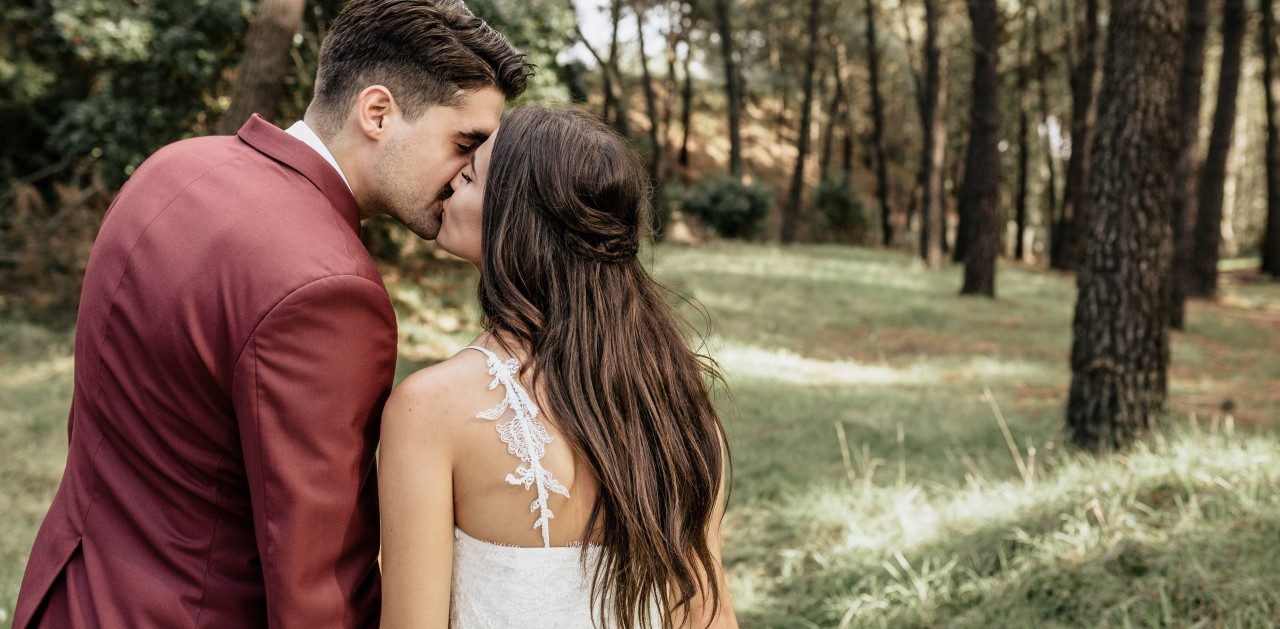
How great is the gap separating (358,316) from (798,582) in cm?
362

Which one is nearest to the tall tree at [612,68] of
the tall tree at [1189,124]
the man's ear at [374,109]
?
the tall tree at [1189,124]

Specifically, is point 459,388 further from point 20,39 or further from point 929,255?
point 929,255

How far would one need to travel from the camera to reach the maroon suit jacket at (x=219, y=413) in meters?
1.52

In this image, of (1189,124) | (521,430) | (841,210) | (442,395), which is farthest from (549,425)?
(841,210)

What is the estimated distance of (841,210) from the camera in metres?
29.8

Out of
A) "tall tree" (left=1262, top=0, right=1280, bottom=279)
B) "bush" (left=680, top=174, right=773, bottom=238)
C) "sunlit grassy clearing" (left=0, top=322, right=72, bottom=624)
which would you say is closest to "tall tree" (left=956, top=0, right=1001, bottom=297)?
"tall tree" (left=1262, top=0, right=1280, bottom=279)

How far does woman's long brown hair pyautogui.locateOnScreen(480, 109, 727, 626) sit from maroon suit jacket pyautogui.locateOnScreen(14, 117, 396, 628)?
322mm

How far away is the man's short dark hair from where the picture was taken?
6.45 feet

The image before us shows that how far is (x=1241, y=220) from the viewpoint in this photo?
46.9 m

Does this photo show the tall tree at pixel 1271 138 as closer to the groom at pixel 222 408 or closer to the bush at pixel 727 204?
the bush at pixel 727 204

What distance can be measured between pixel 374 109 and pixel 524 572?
105cm

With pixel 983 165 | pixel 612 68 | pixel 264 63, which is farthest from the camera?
pixel 612 68

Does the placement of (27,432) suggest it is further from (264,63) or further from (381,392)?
(381,392)

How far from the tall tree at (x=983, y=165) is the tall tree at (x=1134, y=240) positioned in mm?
10065
